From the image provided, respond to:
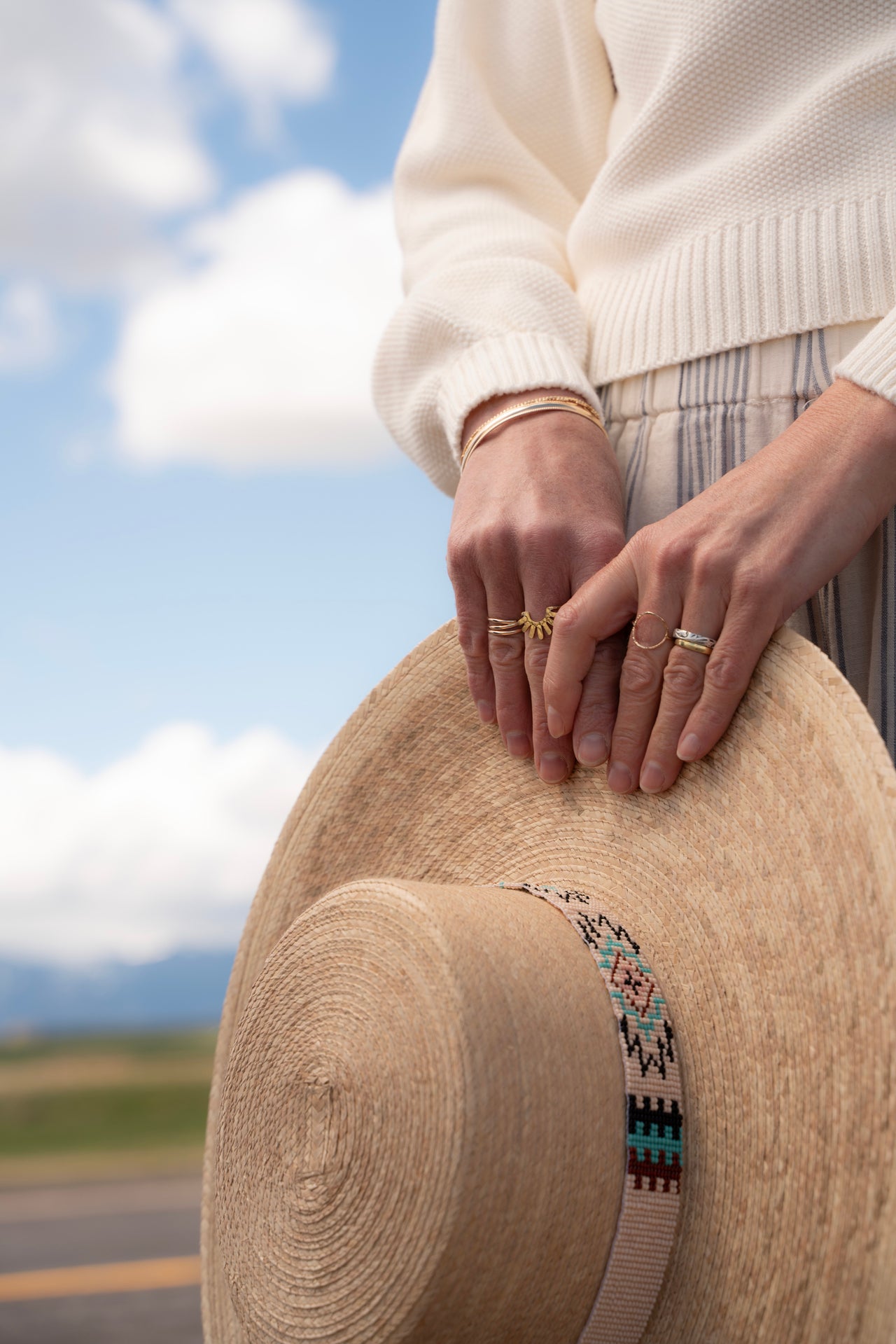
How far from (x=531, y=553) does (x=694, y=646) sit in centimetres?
14

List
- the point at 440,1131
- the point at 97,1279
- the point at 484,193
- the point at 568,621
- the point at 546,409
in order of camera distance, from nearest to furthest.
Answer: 1. the point at 440,1131
2. the point at 568,621
3. the point at 546,409
4. the point at 484,193
5. the point at 97,1279

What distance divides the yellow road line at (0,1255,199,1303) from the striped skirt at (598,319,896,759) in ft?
18.4

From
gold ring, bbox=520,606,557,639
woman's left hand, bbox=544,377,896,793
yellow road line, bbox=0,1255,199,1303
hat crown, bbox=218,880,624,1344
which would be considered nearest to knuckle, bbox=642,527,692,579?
woman's left hand, bbox=544,377,896,793

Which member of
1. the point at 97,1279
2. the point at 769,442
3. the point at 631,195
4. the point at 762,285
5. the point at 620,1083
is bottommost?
the point at 97,1279

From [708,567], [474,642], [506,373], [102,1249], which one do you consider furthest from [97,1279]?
[708,567]

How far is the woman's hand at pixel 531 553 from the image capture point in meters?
0.74

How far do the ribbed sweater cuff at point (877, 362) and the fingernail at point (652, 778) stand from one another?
26 cm

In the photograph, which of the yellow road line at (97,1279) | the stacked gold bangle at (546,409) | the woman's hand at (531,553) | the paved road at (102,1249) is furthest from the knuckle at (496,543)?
the yellow road line at (97,1279)

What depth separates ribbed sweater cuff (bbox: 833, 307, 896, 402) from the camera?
0.64m

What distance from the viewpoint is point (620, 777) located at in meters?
0.72

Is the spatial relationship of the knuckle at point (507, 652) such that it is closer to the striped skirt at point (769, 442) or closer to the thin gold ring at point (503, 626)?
the thin gold ring at point (503, 626)

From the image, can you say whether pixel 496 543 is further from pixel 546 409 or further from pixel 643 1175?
pixel 643 1175

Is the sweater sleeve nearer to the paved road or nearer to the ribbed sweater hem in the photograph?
the ribbed sweater hem

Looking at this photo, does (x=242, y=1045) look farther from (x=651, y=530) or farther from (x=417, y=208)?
(x=417, y=208)
